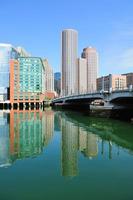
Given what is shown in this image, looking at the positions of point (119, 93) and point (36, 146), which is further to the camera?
point (119, 93)

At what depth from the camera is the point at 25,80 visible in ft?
447

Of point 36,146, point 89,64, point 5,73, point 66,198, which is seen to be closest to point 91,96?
point 36,146

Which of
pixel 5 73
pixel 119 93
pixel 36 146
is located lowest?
pixel 36 146

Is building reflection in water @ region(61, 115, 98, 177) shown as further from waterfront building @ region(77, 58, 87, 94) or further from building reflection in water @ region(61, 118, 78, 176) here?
waterfront building @ region(77, 58, 87, 94)

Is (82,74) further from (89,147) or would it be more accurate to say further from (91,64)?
(89,147)

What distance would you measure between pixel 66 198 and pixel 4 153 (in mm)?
10606

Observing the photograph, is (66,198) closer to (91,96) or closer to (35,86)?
(91,96)

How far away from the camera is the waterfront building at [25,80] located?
13400cm

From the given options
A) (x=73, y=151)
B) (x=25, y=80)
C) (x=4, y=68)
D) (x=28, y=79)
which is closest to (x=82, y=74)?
(x=28, y=79)

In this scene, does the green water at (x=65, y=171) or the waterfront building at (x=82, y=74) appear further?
the waterfront building at (x=82, y=74)

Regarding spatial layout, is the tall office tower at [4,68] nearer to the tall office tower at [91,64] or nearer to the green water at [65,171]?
the tall office tower at [91,64]

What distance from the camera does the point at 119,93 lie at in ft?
179

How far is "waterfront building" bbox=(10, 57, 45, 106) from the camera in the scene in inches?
5276

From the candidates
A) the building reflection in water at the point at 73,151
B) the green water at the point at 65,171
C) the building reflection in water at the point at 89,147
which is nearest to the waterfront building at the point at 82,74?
the building reflection in water at the point at 89,147
